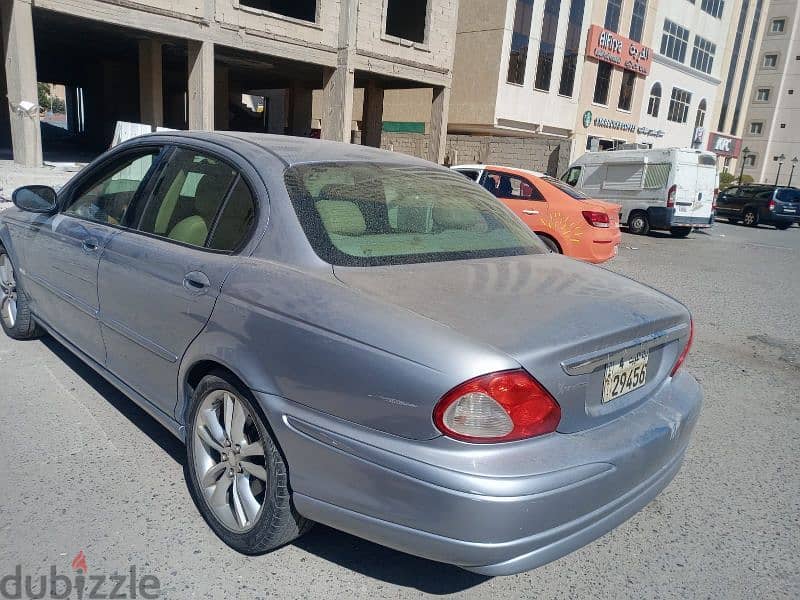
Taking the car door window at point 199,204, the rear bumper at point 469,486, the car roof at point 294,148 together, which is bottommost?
the rear bumper at point 469,486

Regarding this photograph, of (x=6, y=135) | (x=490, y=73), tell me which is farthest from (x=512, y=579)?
(x=6, y=135)

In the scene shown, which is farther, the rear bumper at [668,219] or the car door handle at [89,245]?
the rear bumper at [668,219]

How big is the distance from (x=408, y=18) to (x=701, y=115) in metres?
30.1

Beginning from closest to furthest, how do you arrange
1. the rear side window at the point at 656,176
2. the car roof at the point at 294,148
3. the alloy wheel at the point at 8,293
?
the car roof at the point at 294,148 < the alloy wheel at the point at 8,293 < the rear side window at the point at 656,176

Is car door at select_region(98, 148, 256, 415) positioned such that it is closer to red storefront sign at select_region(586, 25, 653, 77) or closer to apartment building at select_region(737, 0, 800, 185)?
red storefront sign at select_region(586, 25, 653, 77)

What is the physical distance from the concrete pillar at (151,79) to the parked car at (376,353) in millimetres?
18087

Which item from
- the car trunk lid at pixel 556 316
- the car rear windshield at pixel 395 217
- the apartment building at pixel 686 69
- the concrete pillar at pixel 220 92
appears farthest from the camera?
the apartment building at pixel 686 69

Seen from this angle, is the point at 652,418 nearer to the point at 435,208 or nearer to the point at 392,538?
the point at 392,538

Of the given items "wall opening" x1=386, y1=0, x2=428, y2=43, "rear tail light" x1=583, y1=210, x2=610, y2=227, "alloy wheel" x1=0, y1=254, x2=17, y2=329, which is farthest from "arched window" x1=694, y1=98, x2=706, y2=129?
"alloy wheel" x1=0, y1=254, x2=17, y2=329

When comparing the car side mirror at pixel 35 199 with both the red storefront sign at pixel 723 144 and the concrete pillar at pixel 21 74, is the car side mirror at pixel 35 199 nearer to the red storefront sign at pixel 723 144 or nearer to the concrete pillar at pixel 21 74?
the concrete pillar at pixel 21 74

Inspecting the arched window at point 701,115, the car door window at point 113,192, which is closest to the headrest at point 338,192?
the car door window at point 113,192

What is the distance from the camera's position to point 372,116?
82.9ft

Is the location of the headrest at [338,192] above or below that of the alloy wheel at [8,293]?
above

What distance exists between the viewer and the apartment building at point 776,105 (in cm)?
6366
